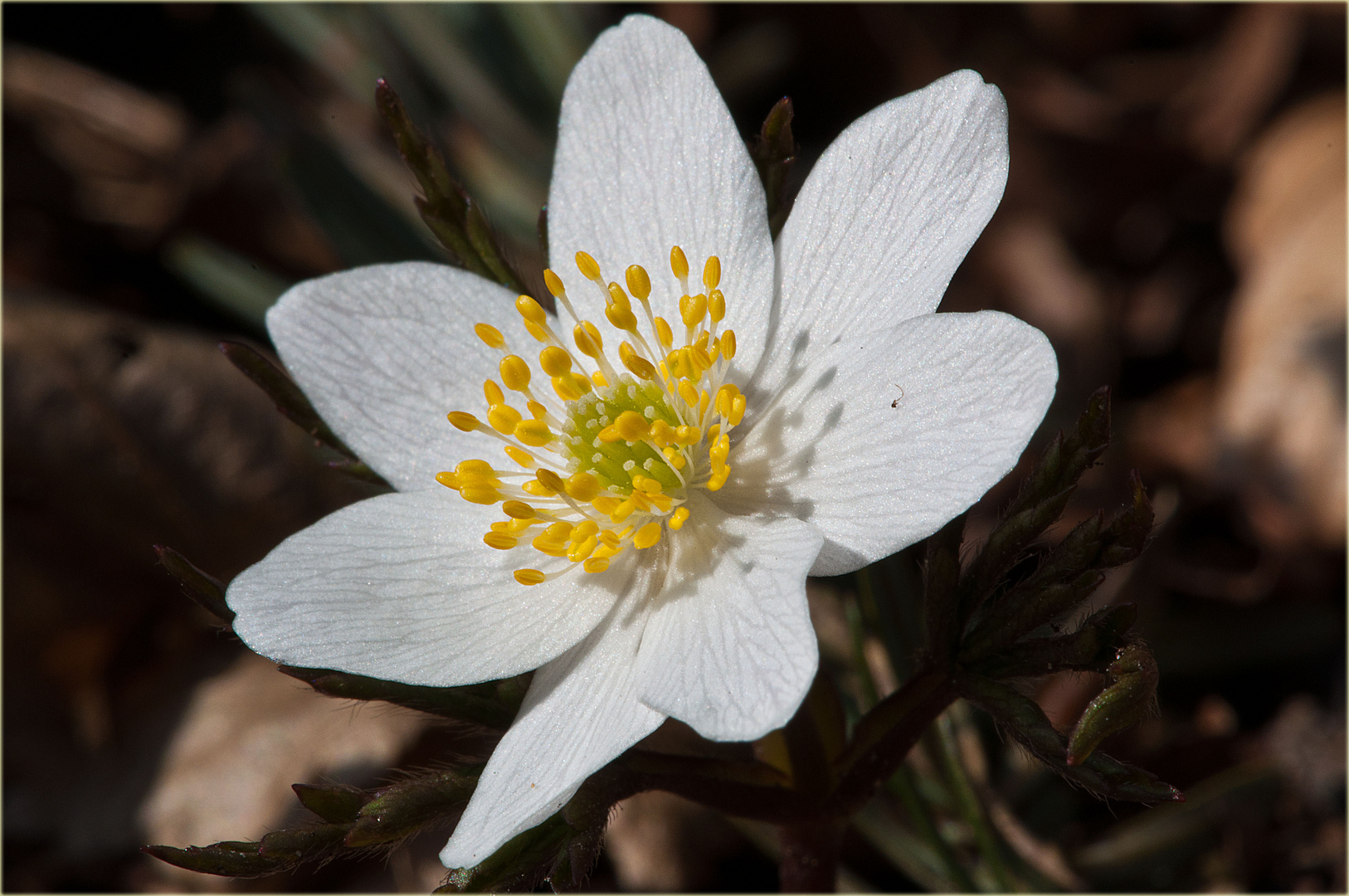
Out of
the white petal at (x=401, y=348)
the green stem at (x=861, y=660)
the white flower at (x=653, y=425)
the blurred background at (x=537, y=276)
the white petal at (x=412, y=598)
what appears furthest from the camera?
the blurred background at (x=537, y=276)

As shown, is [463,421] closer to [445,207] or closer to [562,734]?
[445,207]

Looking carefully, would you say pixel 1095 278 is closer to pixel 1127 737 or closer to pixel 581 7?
pixel 1127 737

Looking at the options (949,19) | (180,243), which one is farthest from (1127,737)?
(180,243)

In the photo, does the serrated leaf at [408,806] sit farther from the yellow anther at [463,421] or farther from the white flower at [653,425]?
the yellow anther at [463,421]

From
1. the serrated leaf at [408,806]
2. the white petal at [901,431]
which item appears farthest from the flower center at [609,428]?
the serrated leaf at [408,806]

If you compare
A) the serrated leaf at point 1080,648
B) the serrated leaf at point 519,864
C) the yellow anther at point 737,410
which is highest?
the yellow anther at point 737,410

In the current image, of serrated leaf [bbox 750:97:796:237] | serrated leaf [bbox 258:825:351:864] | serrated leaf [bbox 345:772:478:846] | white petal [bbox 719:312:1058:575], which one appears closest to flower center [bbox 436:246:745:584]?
white petal [bbox 719:312:1058:575]

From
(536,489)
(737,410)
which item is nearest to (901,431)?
(737,410)
